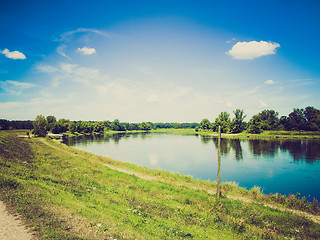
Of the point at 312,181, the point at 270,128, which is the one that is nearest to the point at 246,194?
the point at 312,181

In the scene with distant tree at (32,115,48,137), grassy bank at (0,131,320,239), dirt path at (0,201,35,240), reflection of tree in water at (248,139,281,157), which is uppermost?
distant tree at (32,115,48,137)

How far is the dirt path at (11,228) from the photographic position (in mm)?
6395

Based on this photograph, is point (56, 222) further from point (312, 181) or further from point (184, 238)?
point (312, 181)

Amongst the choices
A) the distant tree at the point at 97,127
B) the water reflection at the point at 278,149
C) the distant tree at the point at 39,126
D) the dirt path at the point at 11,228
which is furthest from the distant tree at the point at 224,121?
the dirt path at the point at 11,228

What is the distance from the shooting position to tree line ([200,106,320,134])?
111 meters

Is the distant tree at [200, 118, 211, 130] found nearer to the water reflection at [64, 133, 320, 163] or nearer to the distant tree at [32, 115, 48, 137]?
the water reflection at [64, 133, 320, 163]

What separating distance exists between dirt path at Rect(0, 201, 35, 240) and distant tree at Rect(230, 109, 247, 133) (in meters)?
139

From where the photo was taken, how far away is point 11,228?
22.3ft

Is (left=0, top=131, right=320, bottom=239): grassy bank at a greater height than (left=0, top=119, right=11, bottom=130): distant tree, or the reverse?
(left=0, top=119, right=11, bottom=130): distant tree

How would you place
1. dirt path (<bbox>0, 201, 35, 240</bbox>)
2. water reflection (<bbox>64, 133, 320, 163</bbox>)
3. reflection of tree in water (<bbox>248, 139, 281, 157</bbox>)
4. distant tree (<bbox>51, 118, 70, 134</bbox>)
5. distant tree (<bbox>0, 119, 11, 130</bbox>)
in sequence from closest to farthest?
dirt path (<bbox>0, 201, 35, 240</bbox>)
water reflection (<bbox>64, 133, 320, 163</bbox>)
reflection of tree in water (<bbox>248, 139, 281, 157</bbox>)
distant tree (<bbox>0, 119, 11, 130</bbox>)
distant tree (<bbox>51, 118, 70, 134</bbox>)

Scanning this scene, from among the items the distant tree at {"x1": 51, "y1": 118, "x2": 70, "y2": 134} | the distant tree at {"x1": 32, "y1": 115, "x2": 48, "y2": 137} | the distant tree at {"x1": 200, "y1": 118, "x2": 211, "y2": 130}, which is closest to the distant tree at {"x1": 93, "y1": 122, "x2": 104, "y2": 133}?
the distant tree at {"x1": 51, "y1": 118, "x2": 70, "y2": 134}

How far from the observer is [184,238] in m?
8.58

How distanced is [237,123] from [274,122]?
3393 centimetres

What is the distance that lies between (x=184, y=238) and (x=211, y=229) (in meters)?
2.89
